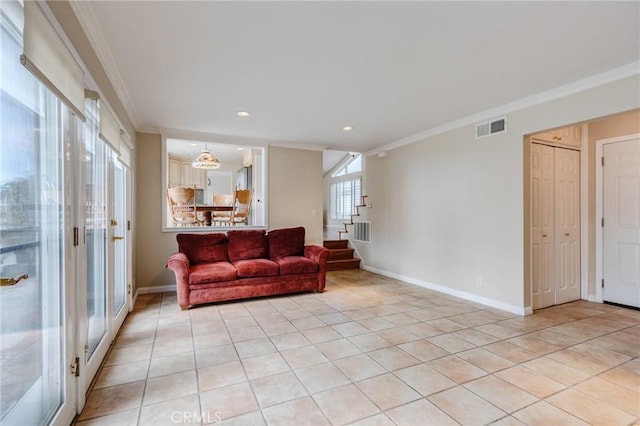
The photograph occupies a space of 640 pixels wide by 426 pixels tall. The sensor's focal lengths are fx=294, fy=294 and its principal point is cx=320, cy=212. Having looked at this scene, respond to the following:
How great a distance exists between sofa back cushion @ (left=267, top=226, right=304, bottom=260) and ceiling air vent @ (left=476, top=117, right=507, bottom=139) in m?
2.99

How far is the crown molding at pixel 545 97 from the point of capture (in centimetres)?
263

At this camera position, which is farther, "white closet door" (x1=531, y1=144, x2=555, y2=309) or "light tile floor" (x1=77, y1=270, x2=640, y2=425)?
"white closet door" (x1=531, y1=144, x2=555, y2=309)

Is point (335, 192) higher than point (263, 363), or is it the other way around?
point (335, 192)

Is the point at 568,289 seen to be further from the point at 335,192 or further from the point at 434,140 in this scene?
the point at 335,192

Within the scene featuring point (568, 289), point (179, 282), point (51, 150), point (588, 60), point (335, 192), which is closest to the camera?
point (51, 150)

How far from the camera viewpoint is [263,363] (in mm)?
2348

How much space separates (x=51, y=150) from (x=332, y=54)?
200cm

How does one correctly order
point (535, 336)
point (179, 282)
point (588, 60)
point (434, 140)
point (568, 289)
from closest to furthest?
point (588, 60)
point (535, 336)
point (179, 282)
point (568, 289)
point (434, 140)

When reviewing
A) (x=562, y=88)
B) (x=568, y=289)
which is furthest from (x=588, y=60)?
(x=568, y=289)

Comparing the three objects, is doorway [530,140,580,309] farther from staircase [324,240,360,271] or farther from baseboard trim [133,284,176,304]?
baseboard trim [133,284,176,304]

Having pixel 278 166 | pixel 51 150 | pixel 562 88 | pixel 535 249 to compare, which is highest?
pixel 562 88

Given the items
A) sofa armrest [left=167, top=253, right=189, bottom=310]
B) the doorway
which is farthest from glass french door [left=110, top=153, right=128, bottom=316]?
the doorway

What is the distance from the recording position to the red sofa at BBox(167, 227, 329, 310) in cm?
372

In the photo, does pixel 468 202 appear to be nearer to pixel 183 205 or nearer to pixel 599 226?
pixel 599 226
